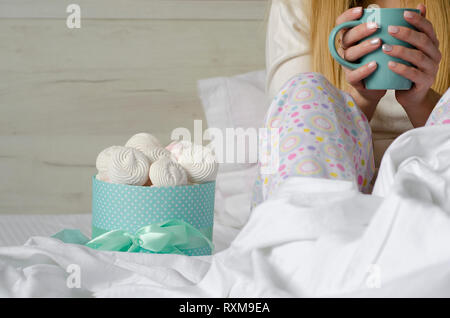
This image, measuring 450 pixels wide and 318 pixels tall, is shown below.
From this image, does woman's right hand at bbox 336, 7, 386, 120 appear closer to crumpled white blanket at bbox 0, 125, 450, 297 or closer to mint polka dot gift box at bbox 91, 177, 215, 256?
crumpled white blanket at bbox 0, 125, 450, 297

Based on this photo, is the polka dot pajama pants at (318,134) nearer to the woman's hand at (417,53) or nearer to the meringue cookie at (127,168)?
the woman's hand at (417,53)

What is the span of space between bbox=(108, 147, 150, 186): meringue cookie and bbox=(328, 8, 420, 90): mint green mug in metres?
0.33

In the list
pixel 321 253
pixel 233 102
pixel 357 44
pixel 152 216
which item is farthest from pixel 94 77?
pixel 321 253

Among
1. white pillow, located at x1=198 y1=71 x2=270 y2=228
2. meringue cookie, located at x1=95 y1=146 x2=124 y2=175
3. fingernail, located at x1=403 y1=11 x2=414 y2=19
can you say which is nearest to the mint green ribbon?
meringue cookie, located at x1=95 y1=146 x2=124 y2=175

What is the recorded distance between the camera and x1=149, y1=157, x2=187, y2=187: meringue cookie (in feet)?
2.85

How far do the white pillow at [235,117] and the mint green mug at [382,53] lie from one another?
16.7 inches

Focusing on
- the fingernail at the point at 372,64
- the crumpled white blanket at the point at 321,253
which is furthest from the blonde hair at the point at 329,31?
the crumpled white blanket at the point at 321,253

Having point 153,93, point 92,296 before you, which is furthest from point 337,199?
point 153,93

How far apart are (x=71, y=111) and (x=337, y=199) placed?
1.02 metres

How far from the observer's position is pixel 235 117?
131cm

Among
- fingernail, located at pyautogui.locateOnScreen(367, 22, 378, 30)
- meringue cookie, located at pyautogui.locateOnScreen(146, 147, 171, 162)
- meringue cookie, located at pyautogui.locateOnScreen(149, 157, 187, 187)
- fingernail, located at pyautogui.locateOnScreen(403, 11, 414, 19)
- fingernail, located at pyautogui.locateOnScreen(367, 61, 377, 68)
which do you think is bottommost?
meringue cookie, located at pyautogui.locateOnScreen(149, 157, 187, 187)

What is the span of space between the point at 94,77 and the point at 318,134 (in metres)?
0.89

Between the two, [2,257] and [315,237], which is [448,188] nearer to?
[315,237]
